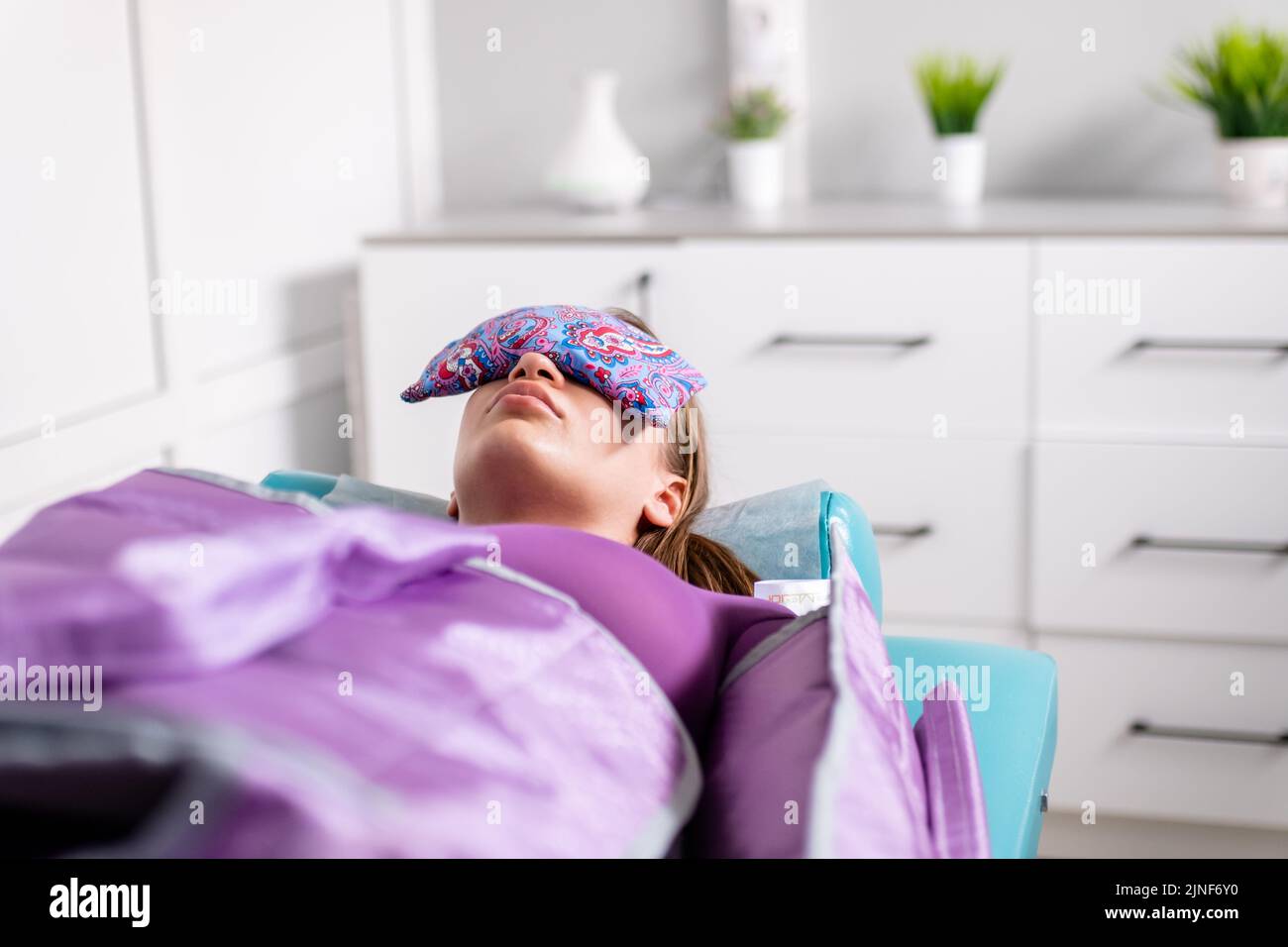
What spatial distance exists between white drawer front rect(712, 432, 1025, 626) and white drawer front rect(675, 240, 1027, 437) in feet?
0.13

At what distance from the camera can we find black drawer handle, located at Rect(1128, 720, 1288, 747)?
225 centimetres

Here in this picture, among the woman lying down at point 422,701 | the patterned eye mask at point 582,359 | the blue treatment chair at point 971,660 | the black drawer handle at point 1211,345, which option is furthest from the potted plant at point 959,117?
the woman lying down at point 422,701

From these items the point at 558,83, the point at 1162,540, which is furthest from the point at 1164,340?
the point at 558,83

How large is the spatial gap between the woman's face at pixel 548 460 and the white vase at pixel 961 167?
4.93ft

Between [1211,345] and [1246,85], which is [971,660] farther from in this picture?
[1246,85]

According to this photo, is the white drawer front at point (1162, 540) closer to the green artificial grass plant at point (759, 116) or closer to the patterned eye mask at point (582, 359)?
the green artificial grass plant at point (759, 116)

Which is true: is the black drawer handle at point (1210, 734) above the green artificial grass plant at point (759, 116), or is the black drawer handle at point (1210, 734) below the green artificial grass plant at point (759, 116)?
below

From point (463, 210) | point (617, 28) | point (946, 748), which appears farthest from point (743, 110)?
point (946, 748)

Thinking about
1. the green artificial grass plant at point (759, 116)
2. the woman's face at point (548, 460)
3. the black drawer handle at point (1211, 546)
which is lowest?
the black drawer handle at point (1211, 546)

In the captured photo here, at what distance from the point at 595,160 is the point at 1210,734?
1552 millimetres

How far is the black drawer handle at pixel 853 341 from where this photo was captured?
7.73ft

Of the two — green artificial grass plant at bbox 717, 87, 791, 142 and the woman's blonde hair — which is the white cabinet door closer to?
green artificial grass plant at bbox 717, 87, 791, 142

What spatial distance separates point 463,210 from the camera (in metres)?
3.18

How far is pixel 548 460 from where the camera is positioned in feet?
4.35
